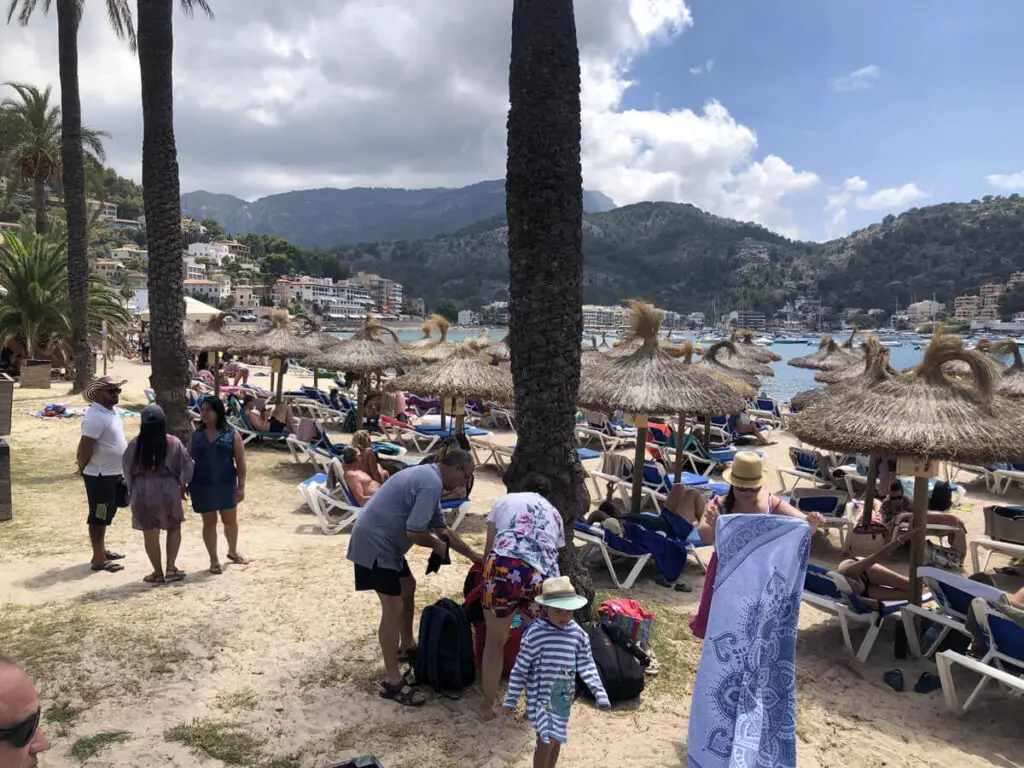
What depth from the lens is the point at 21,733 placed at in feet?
4.43

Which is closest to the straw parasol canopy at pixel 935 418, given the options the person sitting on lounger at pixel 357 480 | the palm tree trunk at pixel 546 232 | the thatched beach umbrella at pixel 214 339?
the palm tree trunk at pixel 546 232

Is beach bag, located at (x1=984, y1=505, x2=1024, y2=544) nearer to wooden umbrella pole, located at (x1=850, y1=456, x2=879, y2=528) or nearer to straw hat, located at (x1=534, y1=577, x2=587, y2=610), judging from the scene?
wooden umbrella pole, located at (x1=850, y1=456, x2=879, y2=528)

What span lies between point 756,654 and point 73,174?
50.5 feet

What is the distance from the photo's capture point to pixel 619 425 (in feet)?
49.4

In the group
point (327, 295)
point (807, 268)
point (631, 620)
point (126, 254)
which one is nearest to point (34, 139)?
point (631, 620)

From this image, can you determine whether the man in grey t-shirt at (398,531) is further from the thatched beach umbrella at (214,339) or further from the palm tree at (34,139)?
the palm tree at (34,139)

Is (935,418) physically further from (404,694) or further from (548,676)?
(404,694)

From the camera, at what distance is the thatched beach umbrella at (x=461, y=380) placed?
9255 mm

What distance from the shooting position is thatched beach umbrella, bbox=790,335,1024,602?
470 cm

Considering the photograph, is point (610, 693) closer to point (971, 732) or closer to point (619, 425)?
point (971, 732)

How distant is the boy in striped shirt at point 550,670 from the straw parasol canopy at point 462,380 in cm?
635

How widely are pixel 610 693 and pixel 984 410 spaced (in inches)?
135

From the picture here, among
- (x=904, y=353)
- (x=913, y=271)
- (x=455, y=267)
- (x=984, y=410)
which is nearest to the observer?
(x=984, y=410)

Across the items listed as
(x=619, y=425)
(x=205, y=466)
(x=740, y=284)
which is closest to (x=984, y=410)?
(x=205, y=466)
